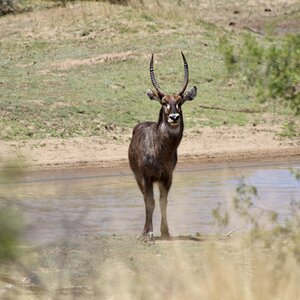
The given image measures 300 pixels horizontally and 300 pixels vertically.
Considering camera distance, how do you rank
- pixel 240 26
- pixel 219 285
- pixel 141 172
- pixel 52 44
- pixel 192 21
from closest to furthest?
pixel 219 285, pixel 141 172, pixel 52 44, pixel 192 21, pixel 240 26

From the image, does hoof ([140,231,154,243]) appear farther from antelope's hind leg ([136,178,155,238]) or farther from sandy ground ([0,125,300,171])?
sandy ground ([0,125,300,171])

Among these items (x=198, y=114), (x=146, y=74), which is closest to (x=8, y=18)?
(x=146, y=74)

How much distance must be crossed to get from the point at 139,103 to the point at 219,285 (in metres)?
15.2

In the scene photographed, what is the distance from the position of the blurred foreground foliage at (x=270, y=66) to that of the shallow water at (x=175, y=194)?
1423 mm

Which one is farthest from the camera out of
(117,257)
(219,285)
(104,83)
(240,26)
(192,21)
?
(240,26)

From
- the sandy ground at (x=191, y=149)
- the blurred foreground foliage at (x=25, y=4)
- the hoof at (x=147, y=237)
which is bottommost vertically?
Answer: the sandy ground at (x=191, y=149)

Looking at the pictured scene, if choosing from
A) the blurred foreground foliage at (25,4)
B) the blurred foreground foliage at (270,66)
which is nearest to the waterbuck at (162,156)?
the blurred foreground foliage at (270,66)

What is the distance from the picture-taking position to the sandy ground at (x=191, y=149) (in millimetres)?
19016

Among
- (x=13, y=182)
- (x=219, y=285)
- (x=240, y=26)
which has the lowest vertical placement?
(x=240, y=26)

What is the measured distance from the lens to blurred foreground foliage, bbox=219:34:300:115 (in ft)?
33.4

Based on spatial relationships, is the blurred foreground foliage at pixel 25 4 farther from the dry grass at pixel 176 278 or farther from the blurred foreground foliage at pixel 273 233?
the dry grass at pixel 176 278

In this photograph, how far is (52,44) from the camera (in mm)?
25297

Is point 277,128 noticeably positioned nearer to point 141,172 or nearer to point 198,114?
point 198,114

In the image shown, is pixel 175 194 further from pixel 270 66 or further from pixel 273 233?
pixel 273 233
